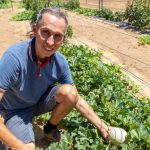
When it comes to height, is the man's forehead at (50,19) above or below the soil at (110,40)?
above

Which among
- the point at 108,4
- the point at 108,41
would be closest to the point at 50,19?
the point at 108,41

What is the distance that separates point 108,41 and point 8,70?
7234 millimetres

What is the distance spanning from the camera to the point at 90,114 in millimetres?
3879

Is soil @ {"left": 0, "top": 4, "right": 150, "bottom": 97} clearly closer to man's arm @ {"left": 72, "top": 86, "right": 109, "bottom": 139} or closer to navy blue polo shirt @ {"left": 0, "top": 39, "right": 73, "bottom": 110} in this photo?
man's arm @ {"left": 72, "top": 86, "right": 109, "bottom": 139}

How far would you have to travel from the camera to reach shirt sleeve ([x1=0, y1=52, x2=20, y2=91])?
10.5 ft

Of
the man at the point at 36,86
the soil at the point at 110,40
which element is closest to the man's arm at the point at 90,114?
the man at the point at 36,86

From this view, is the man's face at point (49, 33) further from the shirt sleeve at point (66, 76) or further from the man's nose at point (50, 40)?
the shirt sleeve at point (66, 76)

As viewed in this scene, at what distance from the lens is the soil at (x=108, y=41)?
290 inches

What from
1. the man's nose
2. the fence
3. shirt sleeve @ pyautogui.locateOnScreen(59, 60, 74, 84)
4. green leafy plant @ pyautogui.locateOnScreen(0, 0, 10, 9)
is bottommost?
A: green leafy plant @ pyautogui.locateOnScreen(0, 0, 10, 9)

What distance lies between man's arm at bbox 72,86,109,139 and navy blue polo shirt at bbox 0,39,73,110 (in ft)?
0.87

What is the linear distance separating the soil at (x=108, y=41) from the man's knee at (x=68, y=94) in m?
0.76

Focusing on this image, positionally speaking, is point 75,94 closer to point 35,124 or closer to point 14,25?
point 35,124

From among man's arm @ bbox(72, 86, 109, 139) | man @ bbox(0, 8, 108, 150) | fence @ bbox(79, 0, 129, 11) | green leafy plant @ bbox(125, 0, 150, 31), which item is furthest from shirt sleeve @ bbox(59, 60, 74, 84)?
fence @ bbox(79, 0, 129, 11)

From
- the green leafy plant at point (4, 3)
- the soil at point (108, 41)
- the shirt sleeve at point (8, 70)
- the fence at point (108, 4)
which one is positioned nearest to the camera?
the shirt sleeve at point (8, 70)
